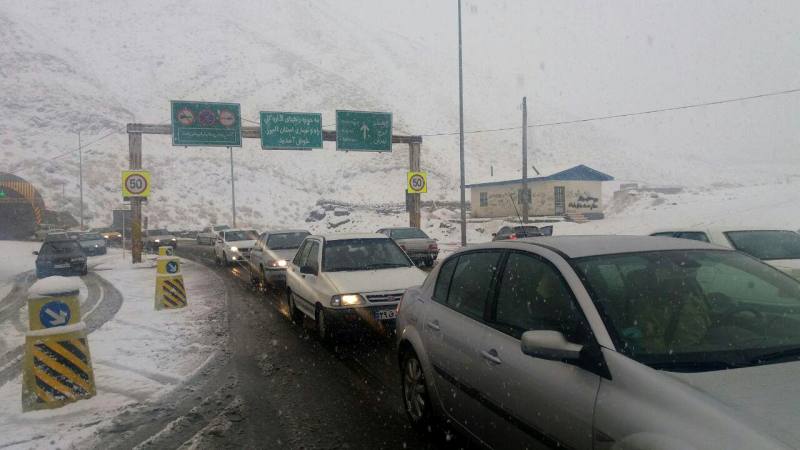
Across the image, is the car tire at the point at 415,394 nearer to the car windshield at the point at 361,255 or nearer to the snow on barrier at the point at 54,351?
the snow on barrier at the point at 54,351

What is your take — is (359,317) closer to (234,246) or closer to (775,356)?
(775,356)

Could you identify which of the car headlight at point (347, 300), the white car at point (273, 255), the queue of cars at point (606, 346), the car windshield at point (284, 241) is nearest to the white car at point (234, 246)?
the white car at point (273, 255)

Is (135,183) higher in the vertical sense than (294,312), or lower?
higher

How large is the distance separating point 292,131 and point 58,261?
11.0 metres

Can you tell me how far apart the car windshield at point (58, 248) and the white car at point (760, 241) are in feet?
66.1

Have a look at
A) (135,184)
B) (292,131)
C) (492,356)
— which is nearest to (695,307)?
(492,356)

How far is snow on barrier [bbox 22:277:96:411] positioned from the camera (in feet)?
17.4

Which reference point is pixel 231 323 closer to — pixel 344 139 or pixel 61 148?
pixel 344 139

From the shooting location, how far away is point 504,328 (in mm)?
3441

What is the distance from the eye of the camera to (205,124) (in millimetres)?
24500

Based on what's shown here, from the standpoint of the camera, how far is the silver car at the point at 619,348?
2.29m

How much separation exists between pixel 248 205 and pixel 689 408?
72.9m

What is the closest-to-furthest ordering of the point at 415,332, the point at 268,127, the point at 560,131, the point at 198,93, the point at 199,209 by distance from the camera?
the point at 415,332 < the point at 268,127 < the point at 199,209 < the point at 198,93 < the point at 560,131

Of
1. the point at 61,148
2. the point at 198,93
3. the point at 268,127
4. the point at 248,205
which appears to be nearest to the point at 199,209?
the point at 248,205
